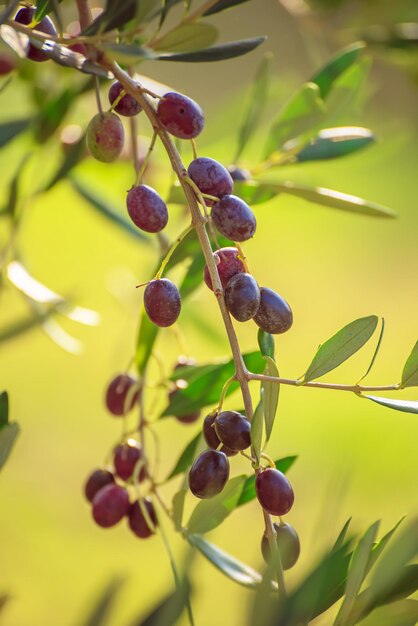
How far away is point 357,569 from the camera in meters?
0.28

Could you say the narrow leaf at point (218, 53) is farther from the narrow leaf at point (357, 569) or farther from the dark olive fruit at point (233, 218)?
the narrow leaf at point (357, 569)

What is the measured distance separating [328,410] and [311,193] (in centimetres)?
144

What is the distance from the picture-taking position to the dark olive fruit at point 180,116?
0.31 m

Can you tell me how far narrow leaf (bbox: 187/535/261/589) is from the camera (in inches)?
14.6

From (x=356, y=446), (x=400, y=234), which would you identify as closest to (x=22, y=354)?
(x=356, y=446)

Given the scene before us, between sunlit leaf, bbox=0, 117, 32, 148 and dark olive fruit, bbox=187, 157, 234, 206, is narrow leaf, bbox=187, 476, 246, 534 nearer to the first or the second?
dark olive fruit, bbox=187, 157, 234, 206

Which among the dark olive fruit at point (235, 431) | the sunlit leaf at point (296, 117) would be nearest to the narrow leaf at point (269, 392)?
the dark olive fruit at point (235, 431)

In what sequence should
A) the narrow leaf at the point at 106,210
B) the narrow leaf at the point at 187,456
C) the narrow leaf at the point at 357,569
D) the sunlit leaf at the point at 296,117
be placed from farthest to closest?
the narrow leaf at the point at 106,210 → the sunlit leaf at the point at 296,117 → the narrow leaf at the point at 187,456 → the narrow leaf at the point at 357,569

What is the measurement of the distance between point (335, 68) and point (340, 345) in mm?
273

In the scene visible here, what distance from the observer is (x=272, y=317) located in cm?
30

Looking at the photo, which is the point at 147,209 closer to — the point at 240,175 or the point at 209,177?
the point at 209,177

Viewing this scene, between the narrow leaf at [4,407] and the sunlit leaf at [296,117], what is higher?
the sunlit leaf at [296,117]

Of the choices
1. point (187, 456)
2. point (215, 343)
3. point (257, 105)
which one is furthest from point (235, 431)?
point (215, 343)

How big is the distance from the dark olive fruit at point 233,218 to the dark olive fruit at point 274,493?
9cm
